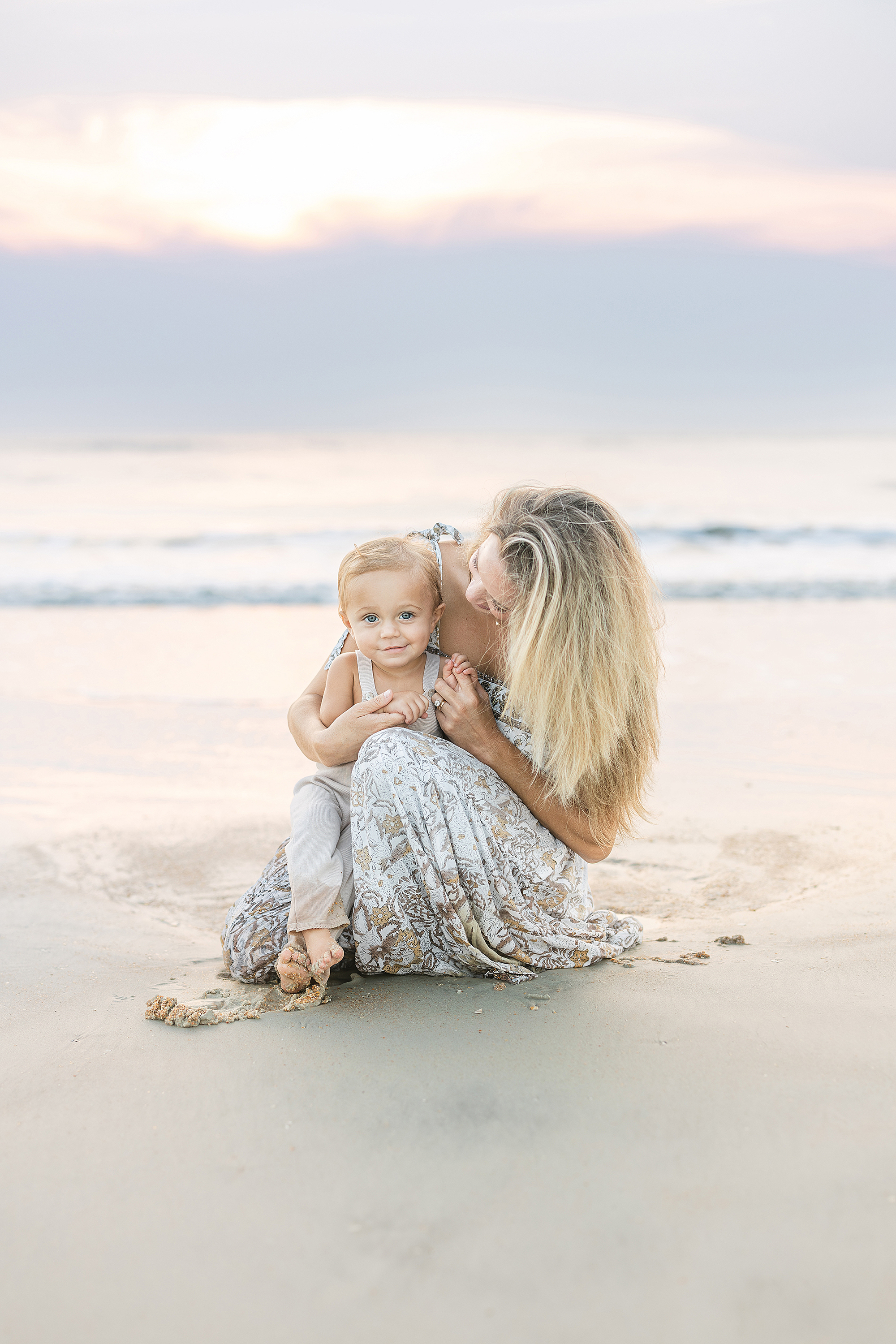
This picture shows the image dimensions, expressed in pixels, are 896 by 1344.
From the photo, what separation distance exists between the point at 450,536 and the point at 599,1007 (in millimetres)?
1539

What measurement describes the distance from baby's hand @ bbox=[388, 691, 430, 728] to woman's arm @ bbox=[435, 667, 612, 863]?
0.07 m

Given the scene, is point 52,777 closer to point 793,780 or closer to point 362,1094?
point 362,1094

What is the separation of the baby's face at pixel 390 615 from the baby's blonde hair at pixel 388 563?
0.01 metres

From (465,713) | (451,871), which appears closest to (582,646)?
(465,713)

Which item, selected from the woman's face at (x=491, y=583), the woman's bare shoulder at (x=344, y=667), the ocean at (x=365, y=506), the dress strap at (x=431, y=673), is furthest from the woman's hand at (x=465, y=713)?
the ocean at (x=365, y=506)

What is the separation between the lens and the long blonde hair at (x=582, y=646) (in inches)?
97.0

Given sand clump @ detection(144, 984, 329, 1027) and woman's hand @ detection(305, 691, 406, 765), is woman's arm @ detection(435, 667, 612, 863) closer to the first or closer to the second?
woman's hand @ detection(305, 691, 406, 765)

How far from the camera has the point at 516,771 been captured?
8.87 feet

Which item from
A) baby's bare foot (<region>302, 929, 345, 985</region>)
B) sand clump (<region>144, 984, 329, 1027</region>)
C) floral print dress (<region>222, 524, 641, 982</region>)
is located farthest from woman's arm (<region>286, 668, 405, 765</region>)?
sand clump (<region>144, 984, 329, 1027</region>)

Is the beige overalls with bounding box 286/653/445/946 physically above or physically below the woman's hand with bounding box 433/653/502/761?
below

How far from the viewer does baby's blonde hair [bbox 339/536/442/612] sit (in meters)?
2.77

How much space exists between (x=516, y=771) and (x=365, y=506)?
693 inches

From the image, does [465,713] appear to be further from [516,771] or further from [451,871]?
[451,871]

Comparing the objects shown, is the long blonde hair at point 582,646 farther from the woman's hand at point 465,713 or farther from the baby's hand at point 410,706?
the baby's hand at point 410,706
